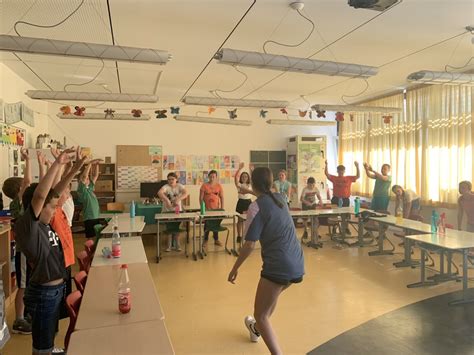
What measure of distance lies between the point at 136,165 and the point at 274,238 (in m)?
7.19

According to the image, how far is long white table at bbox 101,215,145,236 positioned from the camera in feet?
16.0

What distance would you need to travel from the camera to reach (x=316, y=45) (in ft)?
15.7

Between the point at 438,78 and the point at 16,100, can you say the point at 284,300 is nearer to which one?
the point at 438,78

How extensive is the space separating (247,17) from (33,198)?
2959 mm

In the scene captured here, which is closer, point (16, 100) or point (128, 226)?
point (128, 226)

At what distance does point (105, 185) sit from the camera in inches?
343

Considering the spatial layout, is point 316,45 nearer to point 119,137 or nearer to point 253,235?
point 253,235

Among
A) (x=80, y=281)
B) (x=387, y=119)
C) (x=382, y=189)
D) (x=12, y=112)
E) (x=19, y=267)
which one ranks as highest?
(x=387, y=119)

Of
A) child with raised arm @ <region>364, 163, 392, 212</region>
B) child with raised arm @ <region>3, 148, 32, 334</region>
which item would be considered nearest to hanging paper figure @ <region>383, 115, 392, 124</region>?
child with raised arm @ <region>364, 163, 392, 212</region>

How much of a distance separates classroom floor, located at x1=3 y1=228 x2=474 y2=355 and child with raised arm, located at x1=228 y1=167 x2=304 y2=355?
731 millimetres

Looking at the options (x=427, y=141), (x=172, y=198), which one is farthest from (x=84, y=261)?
(x=427, y=141)

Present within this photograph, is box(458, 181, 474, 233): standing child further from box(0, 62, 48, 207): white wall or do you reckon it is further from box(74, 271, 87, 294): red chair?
box(0, 62, 48, 207): white wall

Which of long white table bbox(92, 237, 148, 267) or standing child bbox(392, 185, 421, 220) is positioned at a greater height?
standing child bbox(392, 185, 421, 220)

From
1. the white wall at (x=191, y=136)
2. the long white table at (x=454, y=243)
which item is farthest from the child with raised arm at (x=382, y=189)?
the white wall at (x=191, y=136)
